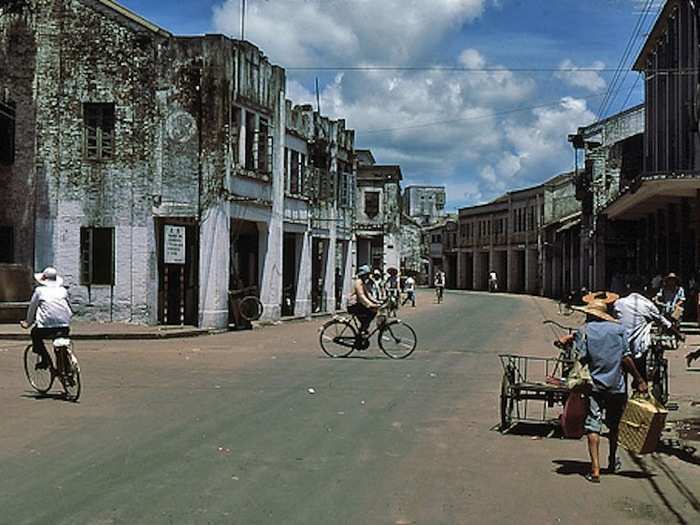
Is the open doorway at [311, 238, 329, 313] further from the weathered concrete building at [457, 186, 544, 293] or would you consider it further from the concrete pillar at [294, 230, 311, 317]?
the weathered concrete building at [457, 186, 544, 293]

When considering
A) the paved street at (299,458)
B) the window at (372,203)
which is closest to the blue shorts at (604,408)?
the paved street at (299,458)

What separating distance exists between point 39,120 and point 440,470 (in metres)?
21.9

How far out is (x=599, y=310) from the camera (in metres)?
8.98

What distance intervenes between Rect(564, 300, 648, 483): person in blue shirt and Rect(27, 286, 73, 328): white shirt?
24.3 feet

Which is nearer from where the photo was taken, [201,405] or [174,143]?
[201,405]

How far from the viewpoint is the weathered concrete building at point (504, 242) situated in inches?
2995

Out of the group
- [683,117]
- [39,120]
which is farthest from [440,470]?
[683,117]

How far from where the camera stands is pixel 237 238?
1283 inches

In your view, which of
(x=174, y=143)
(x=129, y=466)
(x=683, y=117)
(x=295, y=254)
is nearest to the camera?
(x=129, y=466)

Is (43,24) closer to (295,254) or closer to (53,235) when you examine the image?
(53,235)

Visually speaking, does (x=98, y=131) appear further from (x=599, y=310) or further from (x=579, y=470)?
(x=579, y=470)

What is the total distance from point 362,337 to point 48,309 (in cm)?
779

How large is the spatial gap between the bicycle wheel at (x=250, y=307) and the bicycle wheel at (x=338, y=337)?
864 cm

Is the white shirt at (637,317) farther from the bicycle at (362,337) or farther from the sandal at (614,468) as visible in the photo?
the bicycle at (362,337)
